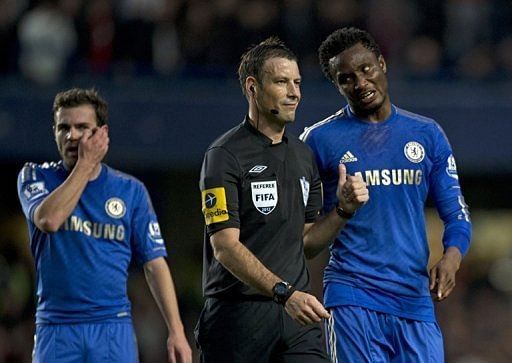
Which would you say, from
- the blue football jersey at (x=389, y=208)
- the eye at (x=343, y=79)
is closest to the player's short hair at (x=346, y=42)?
the eye at (x=343, y=79)

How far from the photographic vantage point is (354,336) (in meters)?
7.10

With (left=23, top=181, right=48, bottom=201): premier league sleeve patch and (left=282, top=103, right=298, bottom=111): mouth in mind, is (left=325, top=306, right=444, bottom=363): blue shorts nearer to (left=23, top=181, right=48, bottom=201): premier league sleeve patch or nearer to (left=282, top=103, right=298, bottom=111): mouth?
(left=282, top=103, right=298, bottom=111): mouth

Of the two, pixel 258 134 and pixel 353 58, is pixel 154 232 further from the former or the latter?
pixel 353 58

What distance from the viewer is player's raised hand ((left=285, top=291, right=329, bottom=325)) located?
19.9 feet

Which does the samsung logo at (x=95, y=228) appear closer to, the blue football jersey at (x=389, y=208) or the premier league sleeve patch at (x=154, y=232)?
the premier league sleeve patch at (x=154, y=232)

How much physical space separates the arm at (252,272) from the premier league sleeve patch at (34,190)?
162cm

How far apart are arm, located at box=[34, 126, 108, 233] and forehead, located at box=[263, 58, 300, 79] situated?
135 centimetres

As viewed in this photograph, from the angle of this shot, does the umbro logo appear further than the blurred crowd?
No

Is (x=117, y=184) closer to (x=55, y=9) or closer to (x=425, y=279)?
(x=425, y=279)

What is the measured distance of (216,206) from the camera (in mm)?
6578

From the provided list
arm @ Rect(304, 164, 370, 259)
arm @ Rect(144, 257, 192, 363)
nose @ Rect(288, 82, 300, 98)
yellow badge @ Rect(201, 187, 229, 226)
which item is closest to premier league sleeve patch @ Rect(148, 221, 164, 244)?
arm @ Rect(144, 257, 192, 363)

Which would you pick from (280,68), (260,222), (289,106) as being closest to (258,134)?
(289,106)

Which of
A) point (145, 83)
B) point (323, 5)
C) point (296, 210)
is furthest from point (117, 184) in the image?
point (323, 5)

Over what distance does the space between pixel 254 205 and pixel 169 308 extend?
1476 millimetres
